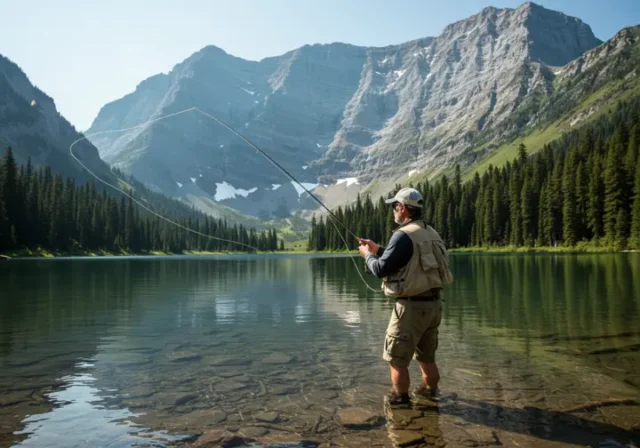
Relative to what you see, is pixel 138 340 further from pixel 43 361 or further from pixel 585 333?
pixel 585 333

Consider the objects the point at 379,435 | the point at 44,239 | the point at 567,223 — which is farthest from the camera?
the point at 44,239

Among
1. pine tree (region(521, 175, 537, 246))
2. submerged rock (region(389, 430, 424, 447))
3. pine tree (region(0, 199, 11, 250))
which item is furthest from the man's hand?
pine tree (region(521, 175, 537, 246))

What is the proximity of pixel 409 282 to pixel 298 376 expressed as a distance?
4100 mm

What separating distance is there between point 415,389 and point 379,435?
270 centimetres

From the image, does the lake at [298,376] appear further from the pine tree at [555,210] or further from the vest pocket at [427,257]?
the pine tree at [555,210]

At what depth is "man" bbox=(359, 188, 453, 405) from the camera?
29.1 ft

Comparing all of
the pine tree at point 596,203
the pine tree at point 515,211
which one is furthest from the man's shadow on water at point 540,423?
the pine tree at point 515,211

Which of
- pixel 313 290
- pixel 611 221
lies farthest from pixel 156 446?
pixel 611 221

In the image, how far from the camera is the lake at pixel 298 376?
305 inches

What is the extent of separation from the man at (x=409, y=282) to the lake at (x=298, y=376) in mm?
1039

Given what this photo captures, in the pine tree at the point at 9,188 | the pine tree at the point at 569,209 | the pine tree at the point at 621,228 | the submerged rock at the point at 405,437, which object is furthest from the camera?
the pine tree at the point at 9,188

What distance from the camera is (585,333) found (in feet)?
52.8

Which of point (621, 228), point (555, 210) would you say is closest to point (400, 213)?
point (621, 228)

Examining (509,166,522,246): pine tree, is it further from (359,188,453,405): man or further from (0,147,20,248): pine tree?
(359,188,453,405): man
